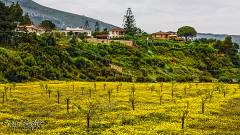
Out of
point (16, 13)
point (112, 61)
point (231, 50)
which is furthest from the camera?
point (231, 50)

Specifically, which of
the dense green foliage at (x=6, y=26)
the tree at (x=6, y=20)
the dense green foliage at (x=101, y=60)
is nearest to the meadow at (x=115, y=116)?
the dense green foliage at (x=101, y=60)

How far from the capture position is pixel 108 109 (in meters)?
56.4

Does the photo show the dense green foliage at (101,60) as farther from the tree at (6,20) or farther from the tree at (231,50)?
the tree at (231,50)

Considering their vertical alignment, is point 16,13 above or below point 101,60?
above

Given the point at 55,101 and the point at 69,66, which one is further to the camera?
the point at 69,66

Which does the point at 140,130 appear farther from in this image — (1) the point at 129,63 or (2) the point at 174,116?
(1) the point at 129,63

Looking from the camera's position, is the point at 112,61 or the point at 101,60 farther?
the point at 112,61

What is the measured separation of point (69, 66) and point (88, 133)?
8011cm

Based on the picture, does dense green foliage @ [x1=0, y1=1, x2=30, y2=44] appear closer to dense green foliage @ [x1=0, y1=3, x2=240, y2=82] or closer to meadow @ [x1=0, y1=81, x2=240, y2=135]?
dense green foliage @ [x1=0, y1=3, x2=240, y2=82]

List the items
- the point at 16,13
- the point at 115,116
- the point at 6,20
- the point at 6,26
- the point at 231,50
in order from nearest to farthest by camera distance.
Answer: the point at 115,116 < the point at 6,26 < the point at 6,20 < the point at 16,13 < the point at 231,50

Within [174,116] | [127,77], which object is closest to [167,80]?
[127,77]

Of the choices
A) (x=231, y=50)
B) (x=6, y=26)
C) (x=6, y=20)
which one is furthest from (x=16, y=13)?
(x=231, y=50)

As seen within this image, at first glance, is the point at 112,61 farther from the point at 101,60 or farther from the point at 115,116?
the point at 115,116

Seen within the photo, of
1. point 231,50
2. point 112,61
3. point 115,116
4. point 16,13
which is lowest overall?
point 112,61
